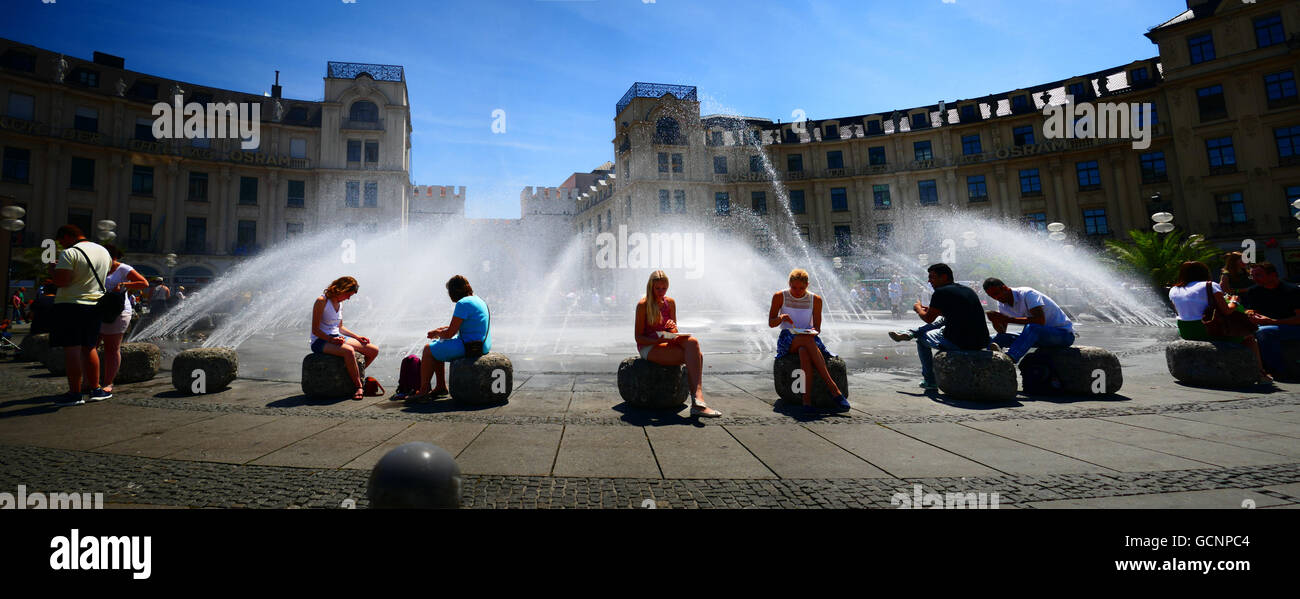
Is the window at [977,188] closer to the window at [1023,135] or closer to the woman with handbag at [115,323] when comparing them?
the window at [1023,135]

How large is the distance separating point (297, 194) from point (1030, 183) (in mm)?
61511

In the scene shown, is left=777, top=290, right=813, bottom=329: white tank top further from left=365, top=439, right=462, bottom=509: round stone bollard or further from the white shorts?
the white shorts

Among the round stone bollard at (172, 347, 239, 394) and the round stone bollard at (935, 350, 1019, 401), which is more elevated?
the round stone bollard at (172, 347, 239, 394)

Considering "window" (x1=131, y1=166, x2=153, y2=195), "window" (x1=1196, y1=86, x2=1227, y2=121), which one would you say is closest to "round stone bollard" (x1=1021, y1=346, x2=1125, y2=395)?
"window" (x1=1196, y1=86, x2=1227, y2=121)

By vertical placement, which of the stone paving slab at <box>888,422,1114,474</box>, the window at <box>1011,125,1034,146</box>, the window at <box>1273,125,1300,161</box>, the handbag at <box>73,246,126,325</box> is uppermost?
the window at <box>1011,125,1034,146</box>

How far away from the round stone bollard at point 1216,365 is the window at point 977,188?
42.1 metres

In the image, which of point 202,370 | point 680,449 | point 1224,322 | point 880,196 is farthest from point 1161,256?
point 202,370

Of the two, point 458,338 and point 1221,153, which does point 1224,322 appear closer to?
point 458,338

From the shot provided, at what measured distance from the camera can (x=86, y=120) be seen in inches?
1319

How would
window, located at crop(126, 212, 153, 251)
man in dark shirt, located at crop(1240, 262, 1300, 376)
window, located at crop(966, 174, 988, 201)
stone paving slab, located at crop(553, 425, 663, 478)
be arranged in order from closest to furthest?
1. stone paving slab, located at crop(553, 425, 663, 478)
2. man in dark shirt, located at crop(1240, 262, 1300, 376)
3. window, located at crop(126, 212, 153, 251)
4. window, located at crop(966, 174, 988, 201)

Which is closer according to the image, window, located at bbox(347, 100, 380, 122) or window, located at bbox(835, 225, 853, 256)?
window, located at bbox(347, 100, 380, 122)

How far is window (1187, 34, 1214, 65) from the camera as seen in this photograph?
106 ft

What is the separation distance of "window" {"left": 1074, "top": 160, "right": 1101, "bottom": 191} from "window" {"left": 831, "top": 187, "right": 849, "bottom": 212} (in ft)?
56.8

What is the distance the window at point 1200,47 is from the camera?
32.4 m
